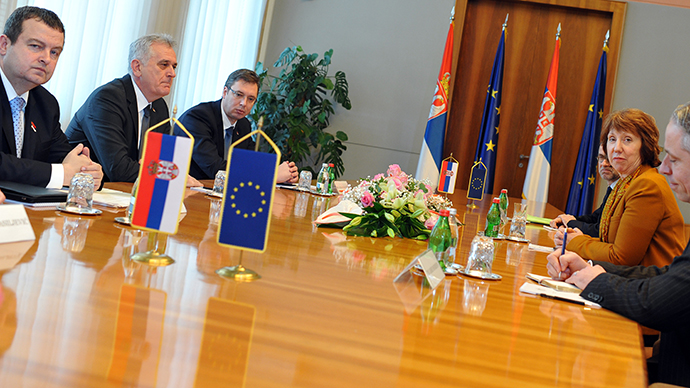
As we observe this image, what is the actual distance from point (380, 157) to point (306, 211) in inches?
203

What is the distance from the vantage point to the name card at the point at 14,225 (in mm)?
1266

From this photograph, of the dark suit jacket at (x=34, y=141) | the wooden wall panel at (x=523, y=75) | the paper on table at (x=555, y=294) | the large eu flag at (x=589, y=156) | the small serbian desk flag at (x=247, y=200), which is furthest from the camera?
the wooden wall panel at (x=523, y=75)

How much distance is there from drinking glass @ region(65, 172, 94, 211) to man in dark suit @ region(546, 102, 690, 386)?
1.49m

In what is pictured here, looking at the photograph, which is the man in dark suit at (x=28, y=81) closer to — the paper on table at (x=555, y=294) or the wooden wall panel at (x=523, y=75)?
the paper on table at (x=555, y=294)

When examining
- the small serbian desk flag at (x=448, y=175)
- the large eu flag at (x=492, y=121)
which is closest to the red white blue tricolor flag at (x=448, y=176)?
the small serbian desk flag at (x=448, y=175)

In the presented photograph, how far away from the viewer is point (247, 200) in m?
1.19

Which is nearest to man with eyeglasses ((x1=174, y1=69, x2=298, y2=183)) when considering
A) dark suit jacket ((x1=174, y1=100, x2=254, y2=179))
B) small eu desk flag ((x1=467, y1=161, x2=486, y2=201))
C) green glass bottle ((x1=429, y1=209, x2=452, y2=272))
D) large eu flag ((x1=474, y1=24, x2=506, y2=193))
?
dark suit jacket ((x1=174, y1=100, x2=254, y2=179))

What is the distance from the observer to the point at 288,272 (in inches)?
55.2

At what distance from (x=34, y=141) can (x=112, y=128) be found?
27.1 inches

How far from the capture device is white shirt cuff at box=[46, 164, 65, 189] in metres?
2.21

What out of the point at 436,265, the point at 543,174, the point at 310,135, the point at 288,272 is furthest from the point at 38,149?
the point at 543,174

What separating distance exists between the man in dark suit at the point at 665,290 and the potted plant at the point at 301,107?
5.36 metres

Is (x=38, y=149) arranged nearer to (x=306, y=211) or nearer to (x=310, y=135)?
(x=306, y=211)

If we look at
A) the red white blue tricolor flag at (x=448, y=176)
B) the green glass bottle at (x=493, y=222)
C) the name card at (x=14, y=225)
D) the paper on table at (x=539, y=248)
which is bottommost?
the name card at (x=14, y=225)
